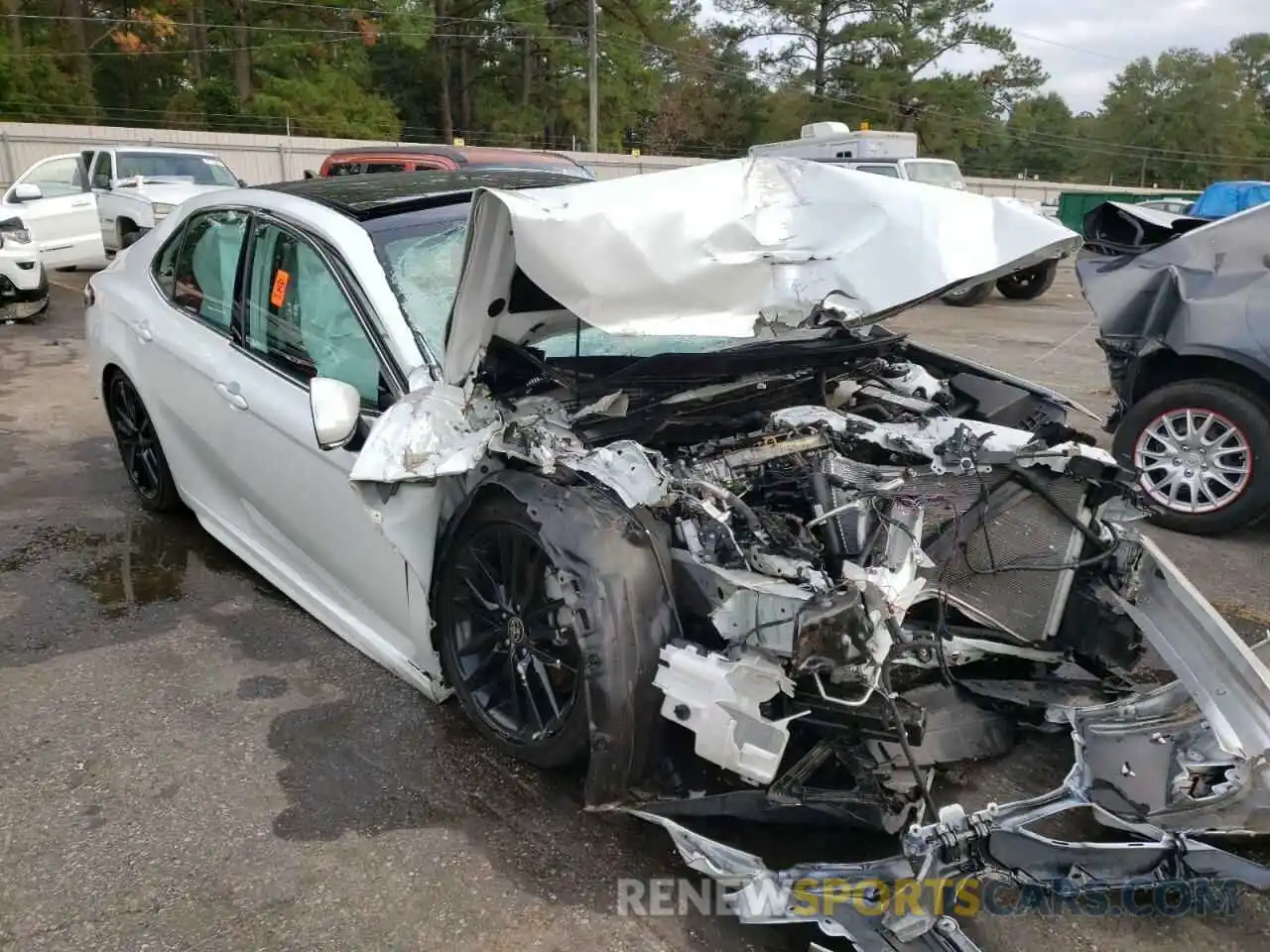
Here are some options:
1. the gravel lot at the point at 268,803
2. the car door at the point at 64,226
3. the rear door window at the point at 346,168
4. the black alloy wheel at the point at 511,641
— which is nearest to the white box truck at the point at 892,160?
the rear door window at the point at 346,168

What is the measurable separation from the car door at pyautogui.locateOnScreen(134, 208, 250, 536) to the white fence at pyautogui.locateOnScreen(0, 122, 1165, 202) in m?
16.7

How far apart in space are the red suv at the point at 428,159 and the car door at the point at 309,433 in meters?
5.45

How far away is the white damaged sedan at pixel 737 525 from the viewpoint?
226 centimetres

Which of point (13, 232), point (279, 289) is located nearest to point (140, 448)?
point (279, 289)

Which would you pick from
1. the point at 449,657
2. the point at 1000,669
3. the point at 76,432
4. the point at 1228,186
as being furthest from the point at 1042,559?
the point at 1228,186

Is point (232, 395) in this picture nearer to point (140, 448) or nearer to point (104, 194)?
point (140, 448)

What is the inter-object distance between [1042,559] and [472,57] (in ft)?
144

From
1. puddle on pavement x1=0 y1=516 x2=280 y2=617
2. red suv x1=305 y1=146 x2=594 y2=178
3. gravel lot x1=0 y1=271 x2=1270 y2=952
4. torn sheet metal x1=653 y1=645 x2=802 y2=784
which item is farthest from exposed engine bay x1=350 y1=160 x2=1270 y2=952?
red suv x1=305 y1=146 x2=594 y2=178

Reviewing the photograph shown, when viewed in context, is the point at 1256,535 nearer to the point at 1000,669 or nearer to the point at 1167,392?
the point at 1167,392

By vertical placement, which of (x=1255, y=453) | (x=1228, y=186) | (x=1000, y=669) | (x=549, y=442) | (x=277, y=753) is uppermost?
(x=1228, y=186)

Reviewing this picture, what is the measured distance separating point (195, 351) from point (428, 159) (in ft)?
21.4

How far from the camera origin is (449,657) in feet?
9.66

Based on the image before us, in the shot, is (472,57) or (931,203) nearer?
(931,203)

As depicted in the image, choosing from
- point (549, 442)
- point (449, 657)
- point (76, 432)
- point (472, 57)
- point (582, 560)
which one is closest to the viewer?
point (582, 560)
